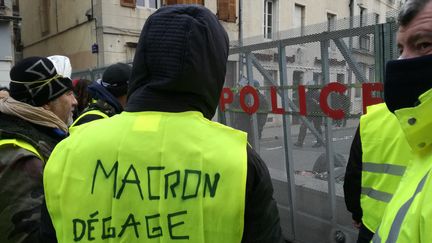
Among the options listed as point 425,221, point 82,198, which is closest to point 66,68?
point 82,198

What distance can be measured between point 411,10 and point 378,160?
842 mm

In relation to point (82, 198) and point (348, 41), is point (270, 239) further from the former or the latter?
point (348, 41)

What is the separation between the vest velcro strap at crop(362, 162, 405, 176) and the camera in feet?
6.27

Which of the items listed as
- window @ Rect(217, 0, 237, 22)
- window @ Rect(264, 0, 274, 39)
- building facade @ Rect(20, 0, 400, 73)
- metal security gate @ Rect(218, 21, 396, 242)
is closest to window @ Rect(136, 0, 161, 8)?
building facade @ Rect(20, 0, 400, 73)

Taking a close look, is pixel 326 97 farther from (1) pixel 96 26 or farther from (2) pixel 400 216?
(1) pixel 96 26

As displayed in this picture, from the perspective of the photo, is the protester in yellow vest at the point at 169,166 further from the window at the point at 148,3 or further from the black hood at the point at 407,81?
the window at the point at 148,3

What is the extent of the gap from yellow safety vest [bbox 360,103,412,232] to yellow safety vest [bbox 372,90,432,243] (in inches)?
32.1

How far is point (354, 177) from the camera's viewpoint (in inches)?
91.7

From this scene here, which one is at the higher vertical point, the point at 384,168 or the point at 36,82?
the point at 36,82

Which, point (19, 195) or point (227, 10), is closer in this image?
point (19, 195)

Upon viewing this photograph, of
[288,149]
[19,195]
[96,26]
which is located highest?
[96,26]

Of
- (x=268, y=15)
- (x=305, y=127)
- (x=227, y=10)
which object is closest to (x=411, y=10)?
(x=305, y=127)

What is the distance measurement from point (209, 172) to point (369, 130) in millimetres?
1204

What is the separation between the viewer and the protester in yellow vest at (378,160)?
6.29 feet
